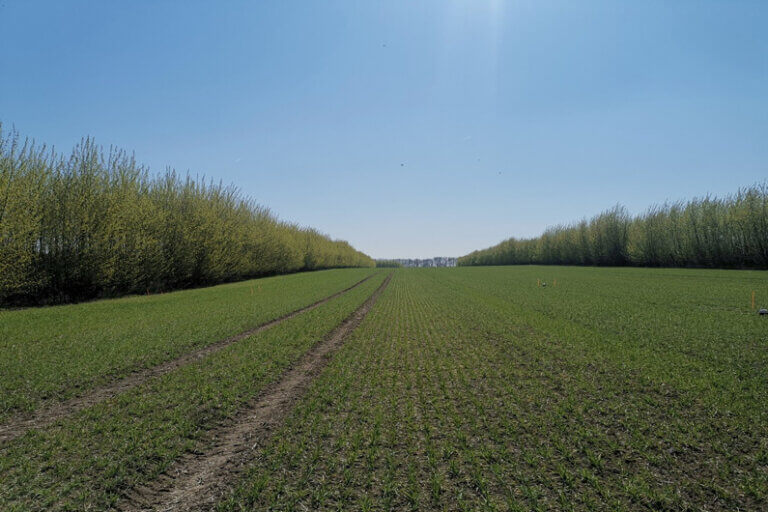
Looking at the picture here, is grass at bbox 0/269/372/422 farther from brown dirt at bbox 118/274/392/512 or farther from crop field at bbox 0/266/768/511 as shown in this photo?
brown dirt at bbox 118/274/392/512

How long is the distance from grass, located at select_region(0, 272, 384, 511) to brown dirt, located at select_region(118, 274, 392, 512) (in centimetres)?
21

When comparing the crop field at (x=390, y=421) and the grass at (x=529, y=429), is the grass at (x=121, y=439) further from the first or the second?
the grass at (x=529, y=429)

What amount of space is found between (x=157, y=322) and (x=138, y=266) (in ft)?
46.3

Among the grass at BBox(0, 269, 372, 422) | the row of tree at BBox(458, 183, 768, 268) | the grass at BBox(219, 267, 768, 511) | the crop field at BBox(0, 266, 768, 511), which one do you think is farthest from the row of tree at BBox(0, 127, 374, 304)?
the row of tree at BBox(458, 183, 768, 268)

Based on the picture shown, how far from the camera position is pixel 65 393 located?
691cm

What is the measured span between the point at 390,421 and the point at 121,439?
4.35m

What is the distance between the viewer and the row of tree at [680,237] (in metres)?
47.0

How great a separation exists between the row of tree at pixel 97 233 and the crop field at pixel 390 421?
9880 mm

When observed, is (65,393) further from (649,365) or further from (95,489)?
(649,365)

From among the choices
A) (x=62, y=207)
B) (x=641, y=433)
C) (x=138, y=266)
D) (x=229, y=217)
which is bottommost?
(x=641, y=433)

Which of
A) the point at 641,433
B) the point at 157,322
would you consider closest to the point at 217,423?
the point at 641,433

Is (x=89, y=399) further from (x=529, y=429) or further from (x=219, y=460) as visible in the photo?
(x=529, y=429)

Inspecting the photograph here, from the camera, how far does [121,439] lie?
5156mm

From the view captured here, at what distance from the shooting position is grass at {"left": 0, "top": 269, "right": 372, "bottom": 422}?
7.37 m
